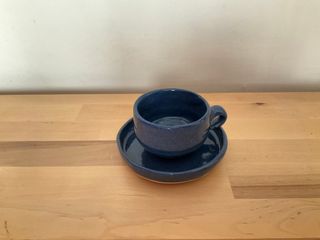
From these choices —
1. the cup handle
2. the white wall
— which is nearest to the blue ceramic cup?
the cup handle

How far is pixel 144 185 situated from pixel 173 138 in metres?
0.08

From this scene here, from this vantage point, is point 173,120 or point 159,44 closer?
point 173,120

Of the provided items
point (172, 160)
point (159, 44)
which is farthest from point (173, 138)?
point (159, 44)

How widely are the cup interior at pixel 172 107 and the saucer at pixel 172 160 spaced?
0.15ft

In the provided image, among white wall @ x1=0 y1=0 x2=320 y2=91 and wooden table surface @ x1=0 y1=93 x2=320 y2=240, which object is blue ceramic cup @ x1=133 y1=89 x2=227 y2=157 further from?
white wall @ x1=0 y1=0 x2=320 y2=91

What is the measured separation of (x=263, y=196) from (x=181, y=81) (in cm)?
36

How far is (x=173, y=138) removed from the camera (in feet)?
1.20

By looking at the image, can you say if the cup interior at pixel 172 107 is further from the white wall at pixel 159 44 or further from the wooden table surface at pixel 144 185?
the white wall at pixel 159 44

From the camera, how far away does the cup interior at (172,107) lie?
44cm

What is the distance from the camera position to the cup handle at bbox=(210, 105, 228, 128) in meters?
0.41

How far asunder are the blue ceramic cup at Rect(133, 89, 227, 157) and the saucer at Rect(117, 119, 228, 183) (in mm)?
23

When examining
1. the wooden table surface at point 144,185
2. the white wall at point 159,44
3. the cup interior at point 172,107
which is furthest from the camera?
the white wall at point 159,44

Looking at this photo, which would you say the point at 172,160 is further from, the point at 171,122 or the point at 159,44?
the point at 159,44

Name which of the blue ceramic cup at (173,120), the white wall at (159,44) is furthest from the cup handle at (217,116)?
the white wall at (159,44)
